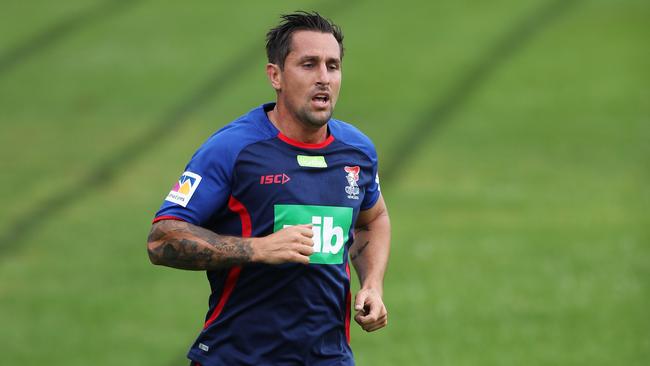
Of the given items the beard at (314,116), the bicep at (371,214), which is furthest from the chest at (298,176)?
the bicep at (371,214)

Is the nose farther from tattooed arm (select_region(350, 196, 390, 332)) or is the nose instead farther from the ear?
tattooed arm (select_region(350, 196, 390, 332))

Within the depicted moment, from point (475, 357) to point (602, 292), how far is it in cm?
177

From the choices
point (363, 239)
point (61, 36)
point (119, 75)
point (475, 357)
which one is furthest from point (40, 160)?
point (363, 239)

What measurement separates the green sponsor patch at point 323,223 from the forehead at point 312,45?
0.60 m

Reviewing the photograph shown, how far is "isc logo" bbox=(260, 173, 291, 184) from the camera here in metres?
4.45

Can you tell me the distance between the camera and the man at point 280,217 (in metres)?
4.37

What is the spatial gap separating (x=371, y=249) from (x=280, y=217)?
66 centimetres

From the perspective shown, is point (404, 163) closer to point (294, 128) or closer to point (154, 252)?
point (294, 128)

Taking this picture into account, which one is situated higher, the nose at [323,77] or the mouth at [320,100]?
the nose at [323,77]

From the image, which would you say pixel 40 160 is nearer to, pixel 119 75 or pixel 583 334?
pixel 119 75

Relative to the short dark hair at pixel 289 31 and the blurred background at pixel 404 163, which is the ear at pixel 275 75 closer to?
the short dark hair at pixel 289 31

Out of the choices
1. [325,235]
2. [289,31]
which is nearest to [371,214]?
[325,235]

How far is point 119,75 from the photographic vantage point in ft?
50.9

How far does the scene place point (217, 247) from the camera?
4.29 m
